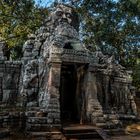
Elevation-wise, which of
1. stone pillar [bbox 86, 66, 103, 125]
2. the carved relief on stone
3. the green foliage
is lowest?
stone pillar [bbox 86, 66, 103, 125]

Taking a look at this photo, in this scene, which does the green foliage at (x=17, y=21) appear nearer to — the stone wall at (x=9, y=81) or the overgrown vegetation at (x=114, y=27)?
the overgrown vegetation at (x=114, y=27)

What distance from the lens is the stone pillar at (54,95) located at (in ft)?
36.6

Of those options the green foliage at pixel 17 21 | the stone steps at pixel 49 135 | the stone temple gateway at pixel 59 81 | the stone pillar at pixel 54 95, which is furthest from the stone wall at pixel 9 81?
the green foliage at pixel 17 21

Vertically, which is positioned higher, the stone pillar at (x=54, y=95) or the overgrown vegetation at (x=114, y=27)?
the overgrown vegetation at (x=114, y=27)

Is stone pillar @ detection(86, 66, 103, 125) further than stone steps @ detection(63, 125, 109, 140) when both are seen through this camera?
Yes

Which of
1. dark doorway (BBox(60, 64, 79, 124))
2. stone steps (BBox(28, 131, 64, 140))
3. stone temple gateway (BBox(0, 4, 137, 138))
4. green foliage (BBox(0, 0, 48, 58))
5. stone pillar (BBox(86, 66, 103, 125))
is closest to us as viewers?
stone steps (BBox(28, 131, 64, 140))

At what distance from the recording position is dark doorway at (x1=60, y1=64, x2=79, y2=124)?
14047 mm

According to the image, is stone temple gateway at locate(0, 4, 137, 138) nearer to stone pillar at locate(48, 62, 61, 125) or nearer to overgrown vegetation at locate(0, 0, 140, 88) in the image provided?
stone pillar at locate(48, 62, 61, 125)

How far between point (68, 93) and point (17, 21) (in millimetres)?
10476

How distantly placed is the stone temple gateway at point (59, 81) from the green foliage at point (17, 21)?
8.19 m

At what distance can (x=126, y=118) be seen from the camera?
48.7 ft

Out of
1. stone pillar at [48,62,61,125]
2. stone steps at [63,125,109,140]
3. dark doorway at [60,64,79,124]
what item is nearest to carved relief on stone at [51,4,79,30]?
dark doorway at [60,64,79,124]

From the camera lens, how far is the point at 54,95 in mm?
11711

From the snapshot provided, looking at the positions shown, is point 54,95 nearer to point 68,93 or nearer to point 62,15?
point 68,93
